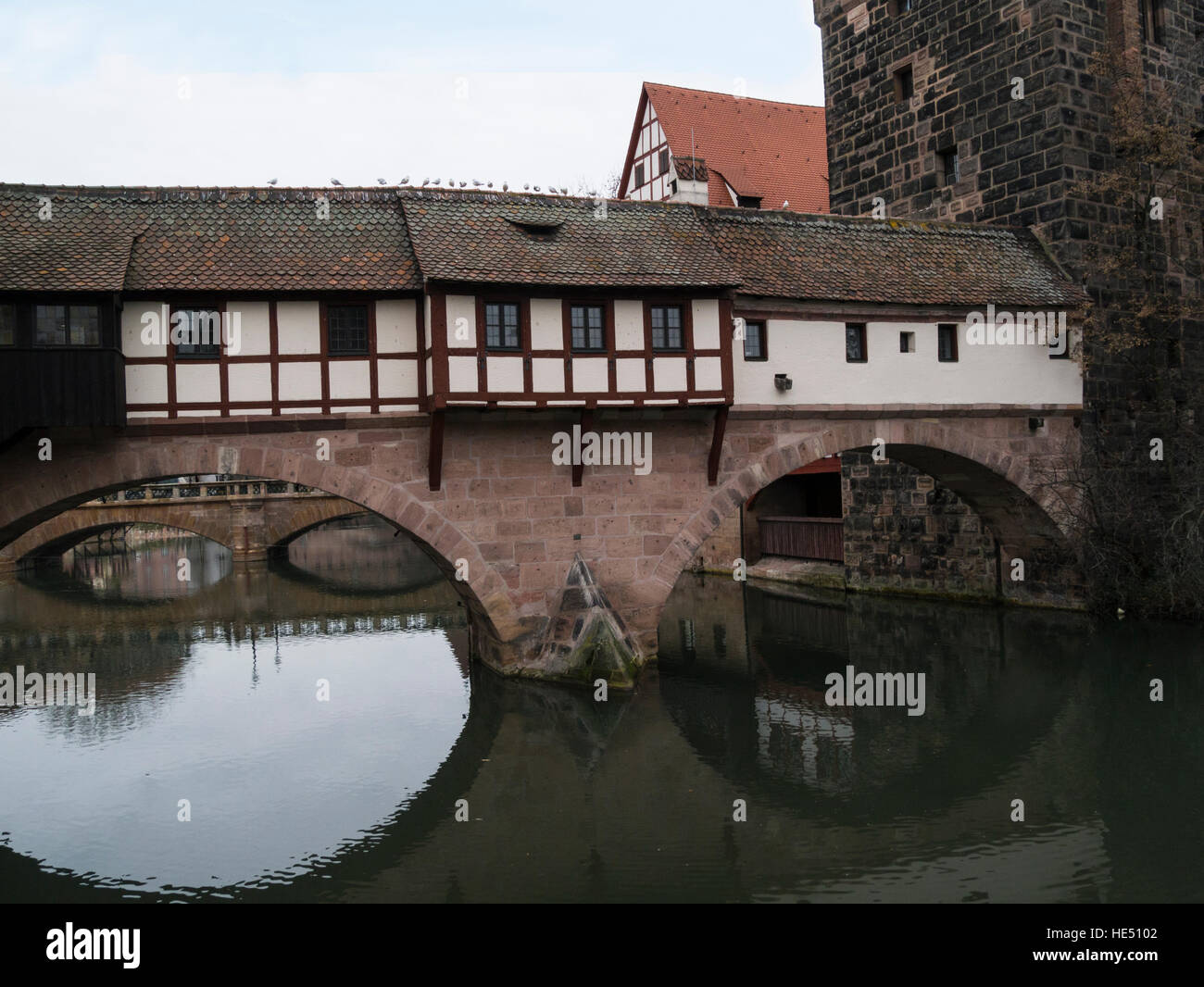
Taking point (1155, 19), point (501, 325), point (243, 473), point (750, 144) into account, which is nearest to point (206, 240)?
point (243, 473)

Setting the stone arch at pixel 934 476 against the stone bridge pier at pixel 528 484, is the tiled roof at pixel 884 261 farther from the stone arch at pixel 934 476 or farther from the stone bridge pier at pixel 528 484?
the stone arch at pixel 934 476

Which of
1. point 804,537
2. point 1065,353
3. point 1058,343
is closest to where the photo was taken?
point 1058,343

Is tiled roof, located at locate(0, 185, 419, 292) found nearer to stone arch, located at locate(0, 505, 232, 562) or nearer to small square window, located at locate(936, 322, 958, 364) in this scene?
small square window, located at locate(936, 322, 958, 364)

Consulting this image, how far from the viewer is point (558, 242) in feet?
43.4

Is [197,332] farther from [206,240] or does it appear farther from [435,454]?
[435,454]

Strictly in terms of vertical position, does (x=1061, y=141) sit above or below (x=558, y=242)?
above

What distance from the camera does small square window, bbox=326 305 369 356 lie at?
12.5 meters

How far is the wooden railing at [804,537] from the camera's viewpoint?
23.0 m

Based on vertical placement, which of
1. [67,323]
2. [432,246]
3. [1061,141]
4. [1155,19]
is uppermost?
[1155,19]

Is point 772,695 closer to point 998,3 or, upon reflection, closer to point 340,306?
point 340,306

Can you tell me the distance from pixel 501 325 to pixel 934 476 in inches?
310

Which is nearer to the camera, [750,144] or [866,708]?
[866,708]

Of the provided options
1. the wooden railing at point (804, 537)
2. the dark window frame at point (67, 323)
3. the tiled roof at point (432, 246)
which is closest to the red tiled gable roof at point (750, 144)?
the wooden railing at point (804, 537)
